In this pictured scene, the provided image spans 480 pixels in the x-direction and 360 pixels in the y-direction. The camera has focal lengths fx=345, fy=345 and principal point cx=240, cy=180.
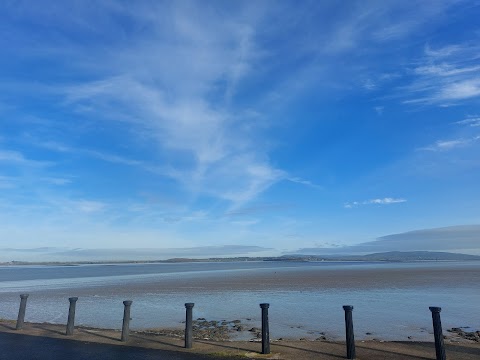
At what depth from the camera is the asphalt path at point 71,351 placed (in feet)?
27.4

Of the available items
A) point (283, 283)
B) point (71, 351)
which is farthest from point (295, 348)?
point (283, 283)

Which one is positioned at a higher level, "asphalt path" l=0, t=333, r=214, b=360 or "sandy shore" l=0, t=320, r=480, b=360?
"sandy shore" l=0, t=320, r=480, b=360

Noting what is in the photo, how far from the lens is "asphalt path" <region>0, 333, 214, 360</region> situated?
836 centimetres

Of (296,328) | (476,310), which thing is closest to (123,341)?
(296,328)

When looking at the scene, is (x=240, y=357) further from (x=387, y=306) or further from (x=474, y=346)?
(x=387, y=306)

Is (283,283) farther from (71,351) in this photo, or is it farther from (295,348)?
(71,351)

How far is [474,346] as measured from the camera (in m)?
9.33

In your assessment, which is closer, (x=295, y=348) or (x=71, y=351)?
(x=71, y=351)

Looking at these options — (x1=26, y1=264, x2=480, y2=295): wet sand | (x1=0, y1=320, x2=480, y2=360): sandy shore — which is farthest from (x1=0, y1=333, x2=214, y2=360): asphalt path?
(x1=26, y1=264, x2=480, y2=295): wet sand

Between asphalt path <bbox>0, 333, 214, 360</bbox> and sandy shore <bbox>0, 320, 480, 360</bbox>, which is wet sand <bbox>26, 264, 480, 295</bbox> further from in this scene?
sandy shore <bbox>0, 320, 480, 360</bbox>

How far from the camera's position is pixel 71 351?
895 cm

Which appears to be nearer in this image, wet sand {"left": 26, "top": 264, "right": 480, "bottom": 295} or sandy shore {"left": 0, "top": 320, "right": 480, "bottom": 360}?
sandy shore {"left": 0, "top": 320, "right": 480, "bottom": 360}

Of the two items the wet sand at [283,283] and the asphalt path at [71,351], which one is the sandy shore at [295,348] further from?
the wet sand at [283,283]

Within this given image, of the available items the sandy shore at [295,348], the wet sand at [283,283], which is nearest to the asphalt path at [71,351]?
the sandy shore at [295,348]
